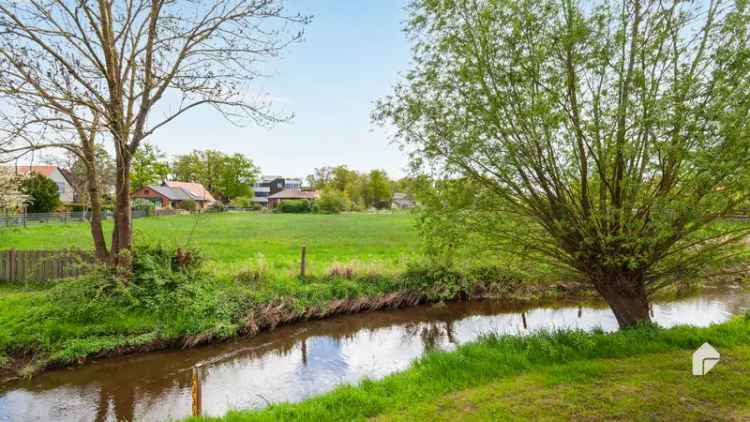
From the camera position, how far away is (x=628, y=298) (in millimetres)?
6566

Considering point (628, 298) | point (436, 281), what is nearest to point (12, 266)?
point (436, 281)

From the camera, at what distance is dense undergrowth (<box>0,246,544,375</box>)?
26.1 ft

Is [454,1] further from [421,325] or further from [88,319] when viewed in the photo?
[88,319]

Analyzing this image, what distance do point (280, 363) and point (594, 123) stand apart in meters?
7.35


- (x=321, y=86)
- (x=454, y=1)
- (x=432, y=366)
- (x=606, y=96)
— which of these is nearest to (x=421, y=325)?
(x=432, y=366)

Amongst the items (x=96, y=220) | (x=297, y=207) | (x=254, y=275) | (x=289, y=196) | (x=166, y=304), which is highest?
(x=289, y=196)

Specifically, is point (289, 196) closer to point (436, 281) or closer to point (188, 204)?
point (188, 204)

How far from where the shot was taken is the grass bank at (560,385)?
13.6 ft

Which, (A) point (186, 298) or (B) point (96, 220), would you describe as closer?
(A) point (186, 298)

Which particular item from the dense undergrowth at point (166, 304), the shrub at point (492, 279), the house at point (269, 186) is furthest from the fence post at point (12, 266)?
the house at point (269, 186)

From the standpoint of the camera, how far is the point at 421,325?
10.5 meters

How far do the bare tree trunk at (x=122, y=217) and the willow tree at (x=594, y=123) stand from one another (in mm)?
7064

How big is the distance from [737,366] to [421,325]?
656 centimetres

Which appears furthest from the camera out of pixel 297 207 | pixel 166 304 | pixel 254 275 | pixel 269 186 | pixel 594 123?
pixel 269 186
